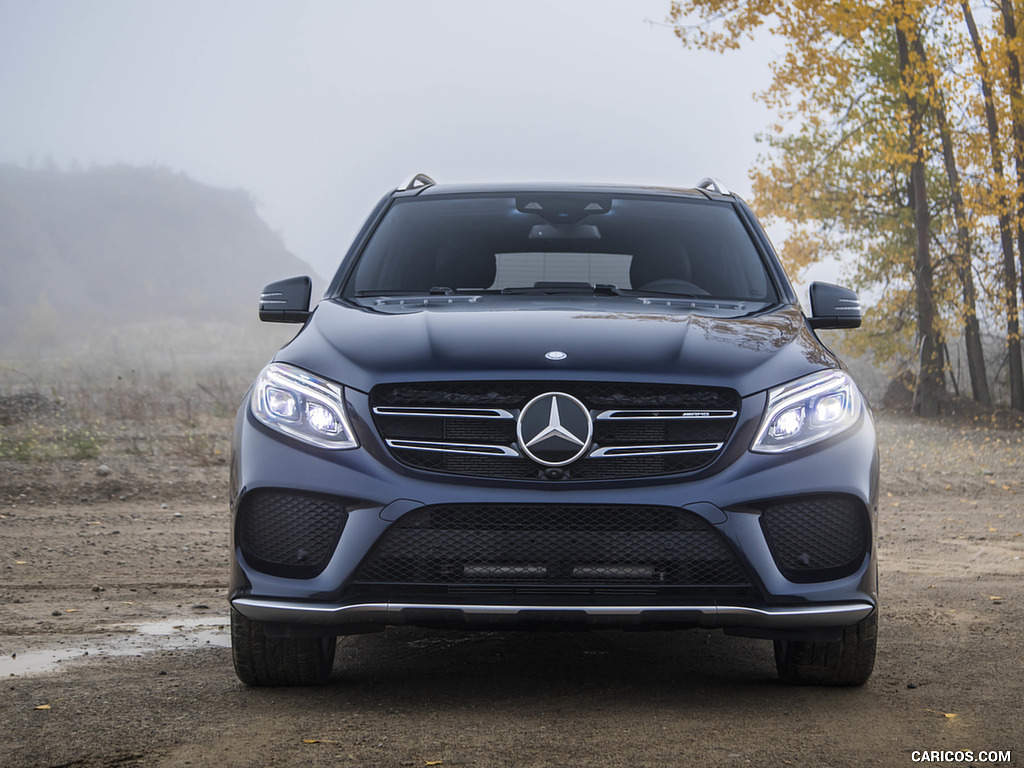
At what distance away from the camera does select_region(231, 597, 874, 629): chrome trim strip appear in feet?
11.4

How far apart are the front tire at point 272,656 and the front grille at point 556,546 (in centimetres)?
59

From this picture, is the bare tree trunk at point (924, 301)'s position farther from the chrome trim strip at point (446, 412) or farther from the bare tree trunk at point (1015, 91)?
the chrome trim strip at point (446, 412)

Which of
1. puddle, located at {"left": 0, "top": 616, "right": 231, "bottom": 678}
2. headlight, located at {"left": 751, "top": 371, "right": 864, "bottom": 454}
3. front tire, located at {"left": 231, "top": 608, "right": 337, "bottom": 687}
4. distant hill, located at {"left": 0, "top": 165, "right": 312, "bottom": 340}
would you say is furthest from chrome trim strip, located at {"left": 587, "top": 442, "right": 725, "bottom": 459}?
distant hill, located at {"left": 0, "top": 165, "right": 312, "bottom": 340}

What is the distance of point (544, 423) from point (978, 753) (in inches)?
59.1

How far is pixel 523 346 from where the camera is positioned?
3.70m

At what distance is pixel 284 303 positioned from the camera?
4750 mm

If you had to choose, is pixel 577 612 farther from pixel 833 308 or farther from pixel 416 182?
pixel 416 182

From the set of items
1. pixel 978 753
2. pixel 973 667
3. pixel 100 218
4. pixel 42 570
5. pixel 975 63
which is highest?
pixel 975 63

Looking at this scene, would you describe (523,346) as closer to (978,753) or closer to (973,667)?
(978,753)

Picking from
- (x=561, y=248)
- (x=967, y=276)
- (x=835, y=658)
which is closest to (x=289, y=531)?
(x=835, y=658)

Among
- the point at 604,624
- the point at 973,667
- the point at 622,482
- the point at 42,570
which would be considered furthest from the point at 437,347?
the point at 42,570

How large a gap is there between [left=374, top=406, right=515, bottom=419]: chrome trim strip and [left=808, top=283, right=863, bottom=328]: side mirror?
167 centimetres

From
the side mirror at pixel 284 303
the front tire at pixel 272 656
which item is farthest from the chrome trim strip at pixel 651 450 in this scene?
the side mirror at pixel 284 303

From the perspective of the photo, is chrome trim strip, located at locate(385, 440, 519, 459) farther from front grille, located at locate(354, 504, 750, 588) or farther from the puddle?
the puddle
